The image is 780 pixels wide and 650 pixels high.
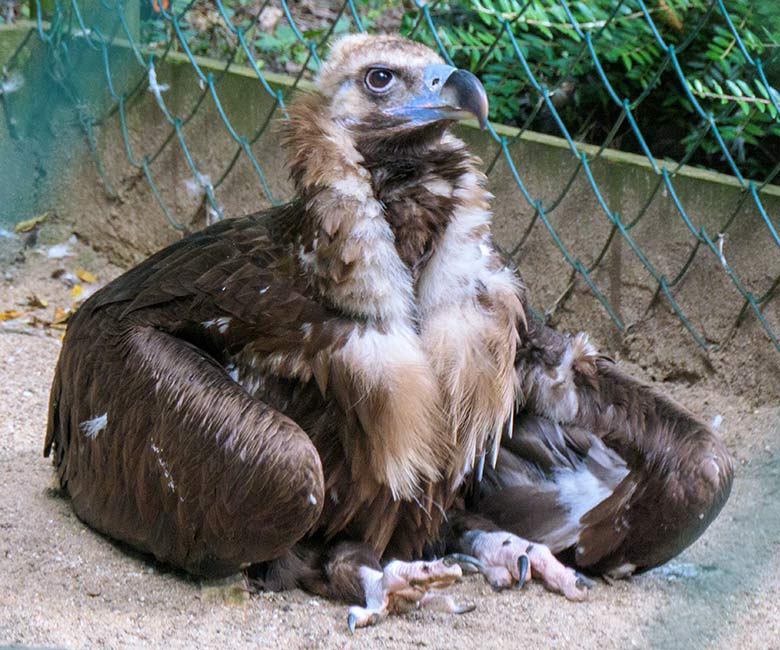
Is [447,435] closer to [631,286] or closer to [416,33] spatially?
[631,286]

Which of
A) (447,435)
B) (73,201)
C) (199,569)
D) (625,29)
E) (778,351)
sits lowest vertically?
(73,201)

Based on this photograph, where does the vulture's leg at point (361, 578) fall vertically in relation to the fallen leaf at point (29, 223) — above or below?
above

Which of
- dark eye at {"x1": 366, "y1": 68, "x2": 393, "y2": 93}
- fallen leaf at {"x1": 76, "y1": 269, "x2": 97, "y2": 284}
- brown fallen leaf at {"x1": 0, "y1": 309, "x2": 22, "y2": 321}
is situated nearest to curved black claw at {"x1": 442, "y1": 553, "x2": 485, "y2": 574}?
dark eye at {"x1": 366, "y1": 68, "x2": 393, "y2": 93}

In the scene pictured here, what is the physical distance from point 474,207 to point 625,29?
1.82 m

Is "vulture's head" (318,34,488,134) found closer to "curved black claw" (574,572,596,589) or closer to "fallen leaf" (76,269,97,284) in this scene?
"curved black claw" (574,572,596,589)

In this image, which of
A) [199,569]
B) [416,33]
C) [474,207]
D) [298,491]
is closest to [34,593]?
[199,569]

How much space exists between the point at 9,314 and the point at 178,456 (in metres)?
2.47

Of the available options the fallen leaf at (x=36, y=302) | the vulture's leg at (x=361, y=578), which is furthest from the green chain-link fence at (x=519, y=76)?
the vulture's leg at (x=361, y=578)

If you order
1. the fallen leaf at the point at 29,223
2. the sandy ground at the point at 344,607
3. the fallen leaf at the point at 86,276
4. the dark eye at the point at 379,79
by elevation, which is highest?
the dark eye at the point at 379,79

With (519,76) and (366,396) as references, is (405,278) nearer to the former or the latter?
(366,396)

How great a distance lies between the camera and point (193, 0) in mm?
5453

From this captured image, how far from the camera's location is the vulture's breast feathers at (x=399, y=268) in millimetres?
3283

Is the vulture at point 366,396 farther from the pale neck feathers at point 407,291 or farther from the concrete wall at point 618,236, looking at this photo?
the concrete wall at point 618,236

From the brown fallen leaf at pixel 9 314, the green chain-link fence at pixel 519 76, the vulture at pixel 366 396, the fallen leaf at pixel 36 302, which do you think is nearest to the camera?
the vulture at pixel 366 396
